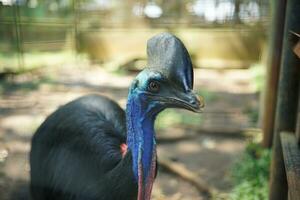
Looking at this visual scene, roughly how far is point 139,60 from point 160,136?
3954 mm

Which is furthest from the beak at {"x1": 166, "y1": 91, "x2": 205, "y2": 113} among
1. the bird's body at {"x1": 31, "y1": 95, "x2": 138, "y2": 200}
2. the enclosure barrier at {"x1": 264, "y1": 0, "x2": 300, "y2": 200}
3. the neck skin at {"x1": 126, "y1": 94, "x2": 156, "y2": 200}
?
the enclosure barrier at {"x1": 264, "y1": 0, "x2": 300, "y2": 200}

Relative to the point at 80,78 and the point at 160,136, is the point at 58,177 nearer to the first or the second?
the point at 160,136

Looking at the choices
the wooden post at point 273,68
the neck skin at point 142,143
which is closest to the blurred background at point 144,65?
the wooden post at point 273,68

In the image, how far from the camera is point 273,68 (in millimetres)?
3092

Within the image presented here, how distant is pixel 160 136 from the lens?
4.20 metres

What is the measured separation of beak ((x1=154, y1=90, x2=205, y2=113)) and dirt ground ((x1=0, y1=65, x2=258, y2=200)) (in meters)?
1.76

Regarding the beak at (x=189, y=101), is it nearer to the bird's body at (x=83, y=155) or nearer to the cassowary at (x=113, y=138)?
the cassowary at (x=113, y=138)

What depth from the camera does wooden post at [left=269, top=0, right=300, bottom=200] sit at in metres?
2.15

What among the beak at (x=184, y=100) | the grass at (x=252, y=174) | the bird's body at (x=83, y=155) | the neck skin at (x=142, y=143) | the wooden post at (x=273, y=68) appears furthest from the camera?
the wooden post at (x=273, y=68)

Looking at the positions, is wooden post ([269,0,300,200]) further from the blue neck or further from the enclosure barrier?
the blue neck

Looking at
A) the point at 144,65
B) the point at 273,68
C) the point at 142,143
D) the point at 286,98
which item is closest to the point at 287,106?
the point at 286,98

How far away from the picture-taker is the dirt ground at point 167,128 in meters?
3.21

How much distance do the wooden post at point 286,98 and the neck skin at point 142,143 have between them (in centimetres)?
92

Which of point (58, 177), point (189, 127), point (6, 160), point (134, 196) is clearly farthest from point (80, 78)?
point (134, 196)
